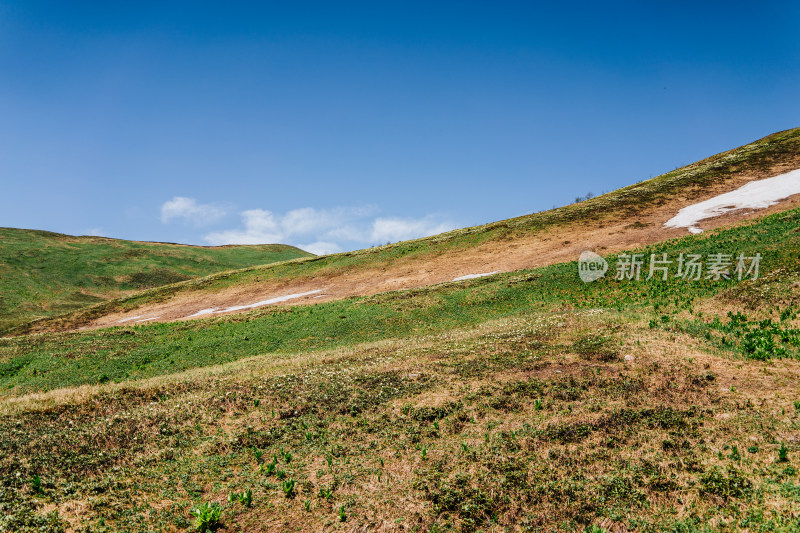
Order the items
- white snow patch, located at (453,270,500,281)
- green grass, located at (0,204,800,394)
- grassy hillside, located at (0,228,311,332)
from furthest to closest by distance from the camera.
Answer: grassy hillside, located at (0,228,311,332) → white snow patch, located at (453,270,500,281) → green grass, located at (0,204,800,394)

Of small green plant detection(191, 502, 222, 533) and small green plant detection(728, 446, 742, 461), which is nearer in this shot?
small green plant detection(191, 502, 222, 533)

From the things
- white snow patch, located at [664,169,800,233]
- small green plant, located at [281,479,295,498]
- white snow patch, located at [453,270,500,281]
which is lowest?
small green plant, located at [281,479,295,498]

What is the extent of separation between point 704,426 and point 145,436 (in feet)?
61.4

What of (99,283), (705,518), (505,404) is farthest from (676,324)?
(99,283)

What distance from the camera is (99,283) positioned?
312ft

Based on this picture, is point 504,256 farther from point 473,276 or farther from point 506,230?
point 506,230

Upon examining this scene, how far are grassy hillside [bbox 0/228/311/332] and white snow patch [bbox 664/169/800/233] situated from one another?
310 feet

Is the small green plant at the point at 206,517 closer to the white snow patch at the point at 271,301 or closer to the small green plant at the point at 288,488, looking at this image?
the small green plant at the point at 288,488

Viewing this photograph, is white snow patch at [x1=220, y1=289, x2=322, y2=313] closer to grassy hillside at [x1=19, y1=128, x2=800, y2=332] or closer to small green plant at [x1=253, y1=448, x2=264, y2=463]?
grassy hillside at [x1=19, y1=128, x2=800, y2=332]

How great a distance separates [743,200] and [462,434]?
210 ft

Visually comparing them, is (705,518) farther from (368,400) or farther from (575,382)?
(368,400)

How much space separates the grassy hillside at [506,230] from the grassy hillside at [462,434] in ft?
130

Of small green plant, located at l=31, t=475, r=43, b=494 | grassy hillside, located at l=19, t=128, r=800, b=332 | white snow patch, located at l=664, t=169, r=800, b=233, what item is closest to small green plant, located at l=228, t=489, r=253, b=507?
small green plant, located at l=31, t=475, r=43, b=494

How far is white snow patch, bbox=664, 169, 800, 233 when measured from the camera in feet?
182
